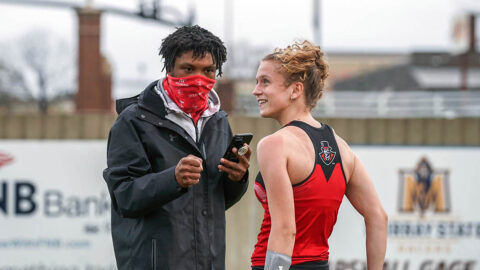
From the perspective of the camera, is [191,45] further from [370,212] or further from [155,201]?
[370,212]

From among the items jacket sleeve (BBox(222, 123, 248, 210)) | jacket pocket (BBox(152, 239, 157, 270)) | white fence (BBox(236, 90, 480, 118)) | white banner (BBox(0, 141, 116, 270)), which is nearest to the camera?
jacket pocket (BBox(152, 239, 157, 270))

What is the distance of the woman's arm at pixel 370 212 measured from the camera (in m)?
3.06

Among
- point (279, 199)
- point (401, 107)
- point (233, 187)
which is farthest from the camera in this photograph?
point (401, 107)

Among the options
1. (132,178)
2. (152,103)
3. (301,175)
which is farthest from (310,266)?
(152,103)

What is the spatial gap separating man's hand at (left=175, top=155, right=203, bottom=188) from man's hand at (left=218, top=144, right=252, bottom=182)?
22 centimetres

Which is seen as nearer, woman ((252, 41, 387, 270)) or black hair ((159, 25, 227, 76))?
woman ((252, 41, 387, 270))

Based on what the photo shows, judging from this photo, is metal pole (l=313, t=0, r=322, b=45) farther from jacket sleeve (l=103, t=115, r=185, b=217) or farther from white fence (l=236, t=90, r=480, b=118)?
jacket sleeve (l=103, t=115, r=185, b=217)

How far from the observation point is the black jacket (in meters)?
2.94

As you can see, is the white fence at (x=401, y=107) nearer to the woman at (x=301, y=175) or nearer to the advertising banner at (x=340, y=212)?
the advertising banner at (x=340, y=212)

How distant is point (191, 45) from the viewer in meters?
3.07

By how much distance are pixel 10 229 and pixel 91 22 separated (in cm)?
724

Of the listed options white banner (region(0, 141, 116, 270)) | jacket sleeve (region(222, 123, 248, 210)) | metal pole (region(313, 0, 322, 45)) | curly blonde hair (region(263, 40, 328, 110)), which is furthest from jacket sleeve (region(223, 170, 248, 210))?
metal pole (region(313, 0, 322, 45))

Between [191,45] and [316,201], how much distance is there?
0.83m

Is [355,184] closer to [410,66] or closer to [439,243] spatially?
[439,243]
